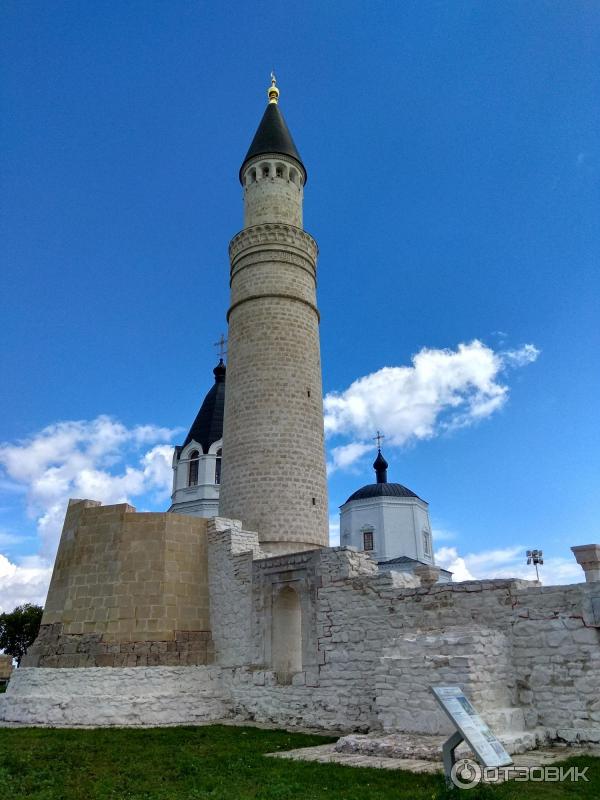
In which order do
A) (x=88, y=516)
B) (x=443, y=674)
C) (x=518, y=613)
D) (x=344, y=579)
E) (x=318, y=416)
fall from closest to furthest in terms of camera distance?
(x=443, y=674) < (x=518, y=613) < (x=344, y=579) < (x=88, y=516) < (x=318, y=416)

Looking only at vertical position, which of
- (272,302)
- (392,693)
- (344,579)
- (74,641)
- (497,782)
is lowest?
(497,782)

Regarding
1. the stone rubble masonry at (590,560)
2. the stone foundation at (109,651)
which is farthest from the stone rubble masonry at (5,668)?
the stone rubble masonry at (590,560)

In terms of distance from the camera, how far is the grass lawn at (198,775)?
6785 mm

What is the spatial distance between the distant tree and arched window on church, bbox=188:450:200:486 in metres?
11.1

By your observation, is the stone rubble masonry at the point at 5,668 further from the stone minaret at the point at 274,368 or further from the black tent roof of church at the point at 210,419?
the stone minaret at the point at 274,368

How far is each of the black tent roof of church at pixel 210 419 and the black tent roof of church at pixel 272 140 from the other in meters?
17.7

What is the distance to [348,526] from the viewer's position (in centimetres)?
3750

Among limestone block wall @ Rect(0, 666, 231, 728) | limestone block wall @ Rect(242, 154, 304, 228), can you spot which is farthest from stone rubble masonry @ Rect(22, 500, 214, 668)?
limestone block wall @ Rect(242, 154, 304, 228)

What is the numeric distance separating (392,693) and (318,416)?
9274 millimetres

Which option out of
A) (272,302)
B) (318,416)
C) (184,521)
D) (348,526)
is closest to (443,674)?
(184,521)

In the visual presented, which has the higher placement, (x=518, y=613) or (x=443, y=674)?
(x=518, y=613)

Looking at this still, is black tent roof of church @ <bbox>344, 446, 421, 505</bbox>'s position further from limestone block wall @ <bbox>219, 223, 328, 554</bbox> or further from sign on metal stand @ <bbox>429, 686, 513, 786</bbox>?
sign on metal stand @ <bbox>429, 686, 513, 786</bbox>

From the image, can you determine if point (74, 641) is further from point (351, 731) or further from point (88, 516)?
point (351, 731)

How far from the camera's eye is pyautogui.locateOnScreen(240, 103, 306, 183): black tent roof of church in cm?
2081
